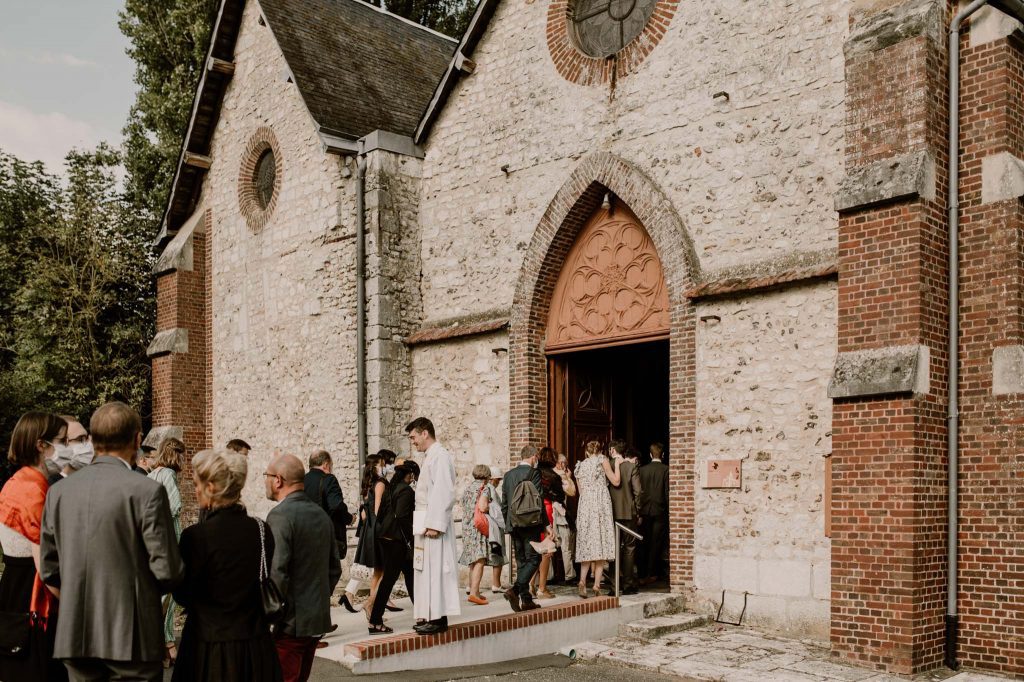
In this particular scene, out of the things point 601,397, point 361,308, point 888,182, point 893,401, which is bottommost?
point 601,397

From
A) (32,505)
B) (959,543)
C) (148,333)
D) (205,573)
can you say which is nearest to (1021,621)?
(959,543)

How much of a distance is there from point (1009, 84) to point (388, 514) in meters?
6.80

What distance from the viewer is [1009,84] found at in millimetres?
8703

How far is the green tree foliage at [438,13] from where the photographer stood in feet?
92.1

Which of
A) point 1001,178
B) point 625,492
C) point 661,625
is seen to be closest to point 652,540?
point 625,492

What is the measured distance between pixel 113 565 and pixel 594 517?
289 inches

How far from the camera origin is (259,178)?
17.2 m

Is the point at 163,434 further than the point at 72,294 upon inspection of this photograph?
No

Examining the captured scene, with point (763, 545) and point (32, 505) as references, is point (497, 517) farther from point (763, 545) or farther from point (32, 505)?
point (32, 505)

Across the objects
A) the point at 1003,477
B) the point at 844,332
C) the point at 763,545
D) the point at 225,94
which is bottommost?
the point at 763,545

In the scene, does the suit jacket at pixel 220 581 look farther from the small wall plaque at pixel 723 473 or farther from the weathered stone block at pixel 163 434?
the weathered stone block at pixel 163 434

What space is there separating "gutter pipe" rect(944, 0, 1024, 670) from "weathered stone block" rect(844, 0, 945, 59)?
20 cm

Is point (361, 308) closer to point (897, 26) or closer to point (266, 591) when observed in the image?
point (897, 26)

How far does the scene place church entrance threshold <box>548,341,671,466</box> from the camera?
42.9ft
